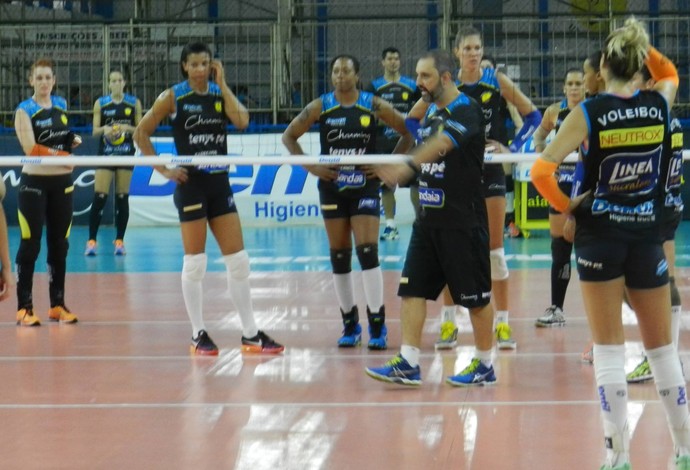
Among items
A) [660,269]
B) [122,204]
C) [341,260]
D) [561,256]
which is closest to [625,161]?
[660,269]

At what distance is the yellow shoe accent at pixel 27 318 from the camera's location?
8984mm

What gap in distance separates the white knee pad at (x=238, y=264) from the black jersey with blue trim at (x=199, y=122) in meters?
0.58

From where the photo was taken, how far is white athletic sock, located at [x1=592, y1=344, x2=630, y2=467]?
4.58 m

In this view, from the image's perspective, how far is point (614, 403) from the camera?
4586mm

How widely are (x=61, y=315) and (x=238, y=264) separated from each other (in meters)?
2.18

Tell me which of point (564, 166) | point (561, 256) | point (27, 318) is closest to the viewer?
→ point (561, 256)

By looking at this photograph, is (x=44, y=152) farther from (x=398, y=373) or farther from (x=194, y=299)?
(x=398, y=373)

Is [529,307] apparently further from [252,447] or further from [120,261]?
[120,261]

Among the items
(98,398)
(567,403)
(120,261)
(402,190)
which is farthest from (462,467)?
(402,190)

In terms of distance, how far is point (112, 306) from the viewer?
32.9 ft

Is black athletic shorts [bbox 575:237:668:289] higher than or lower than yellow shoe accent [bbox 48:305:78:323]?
higher

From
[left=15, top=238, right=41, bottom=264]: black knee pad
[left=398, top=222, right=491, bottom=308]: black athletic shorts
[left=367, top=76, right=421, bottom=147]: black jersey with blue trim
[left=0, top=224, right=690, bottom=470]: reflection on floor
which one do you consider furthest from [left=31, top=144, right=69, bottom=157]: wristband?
[left=367, top=76, right=421, bottom=147]: black jersey with blue trim

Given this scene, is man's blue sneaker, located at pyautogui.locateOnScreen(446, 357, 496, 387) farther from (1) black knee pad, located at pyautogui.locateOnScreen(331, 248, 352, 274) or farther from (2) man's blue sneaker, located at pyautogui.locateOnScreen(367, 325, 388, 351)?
(1) black knee pad, located at pyautogui.locateOnScreen(331, 248, 352, 274)

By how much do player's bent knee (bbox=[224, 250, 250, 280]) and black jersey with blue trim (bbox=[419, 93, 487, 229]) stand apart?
1576 millimetres
